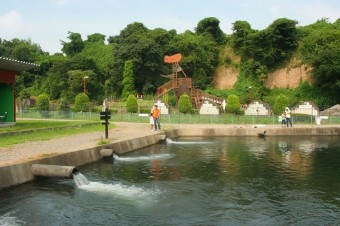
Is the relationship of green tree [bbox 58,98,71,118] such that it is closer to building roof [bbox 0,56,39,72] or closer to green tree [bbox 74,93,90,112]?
green tree [bbox 74,93,90,112]

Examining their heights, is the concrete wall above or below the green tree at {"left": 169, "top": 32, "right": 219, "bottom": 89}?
below

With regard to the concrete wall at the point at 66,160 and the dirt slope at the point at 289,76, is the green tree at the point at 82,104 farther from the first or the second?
the dirt slope at the point at 289,76

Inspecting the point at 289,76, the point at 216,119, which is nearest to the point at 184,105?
the point at 216,119

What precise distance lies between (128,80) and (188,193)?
47.6 metres

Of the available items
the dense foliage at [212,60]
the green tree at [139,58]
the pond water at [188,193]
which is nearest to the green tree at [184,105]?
the dense foliage at [212,60]

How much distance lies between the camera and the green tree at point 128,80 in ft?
192

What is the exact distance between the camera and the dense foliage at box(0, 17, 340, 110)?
2180 inches

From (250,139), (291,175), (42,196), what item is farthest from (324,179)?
(250,139)

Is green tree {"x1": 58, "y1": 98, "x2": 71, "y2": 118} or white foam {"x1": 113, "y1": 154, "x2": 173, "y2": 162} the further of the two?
green tree {"x1": 58, "y1": 98, "x2": 71, "y2": 118}

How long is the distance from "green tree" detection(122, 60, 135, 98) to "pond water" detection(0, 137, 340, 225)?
39.2 m

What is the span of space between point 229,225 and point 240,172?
682cm

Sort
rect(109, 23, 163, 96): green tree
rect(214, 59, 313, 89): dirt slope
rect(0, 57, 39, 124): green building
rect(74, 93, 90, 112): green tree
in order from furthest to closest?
rect(214, 59, 313, 89): dirt slope, rect(109, 23, 163, 96): green tree, rect(74, 93, 90, 112): green tree, rect(0, 57, 39, 124): green building

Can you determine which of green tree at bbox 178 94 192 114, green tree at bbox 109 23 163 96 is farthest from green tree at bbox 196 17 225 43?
green tree at bbox 178 94 192 114

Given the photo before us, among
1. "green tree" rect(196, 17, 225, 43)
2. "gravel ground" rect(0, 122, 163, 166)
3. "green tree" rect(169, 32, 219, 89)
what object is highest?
"green tree" rect(196, 17, 225, 43)
